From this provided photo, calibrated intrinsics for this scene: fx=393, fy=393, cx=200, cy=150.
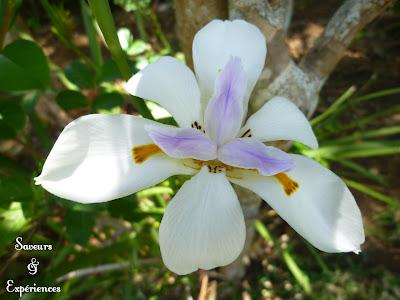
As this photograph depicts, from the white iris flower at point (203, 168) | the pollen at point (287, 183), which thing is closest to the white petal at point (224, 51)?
the white iris flower at point (203, 168)

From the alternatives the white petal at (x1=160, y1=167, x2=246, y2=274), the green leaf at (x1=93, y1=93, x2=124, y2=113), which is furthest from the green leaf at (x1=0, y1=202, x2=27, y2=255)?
the white petal at (x1=160, y1=167, x2=246, y2=274)

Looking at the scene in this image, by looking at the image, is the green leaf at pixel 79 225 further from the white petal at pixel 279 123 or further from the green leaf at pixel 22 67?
the white petal at pixel 279 123

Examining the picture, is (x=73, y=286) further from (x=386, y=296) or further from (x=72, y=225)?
(x=386, y=296)

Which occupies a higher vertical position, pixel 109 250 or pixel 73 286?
pixel 109 250

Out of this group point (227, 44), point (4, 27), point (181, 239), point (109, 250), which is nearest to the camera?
point (181, 239)

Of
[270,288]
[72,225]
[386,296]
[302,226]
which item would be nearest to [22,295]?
[72,225]

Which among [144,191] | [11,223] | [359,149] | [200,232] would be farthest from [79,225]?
[359,149]
